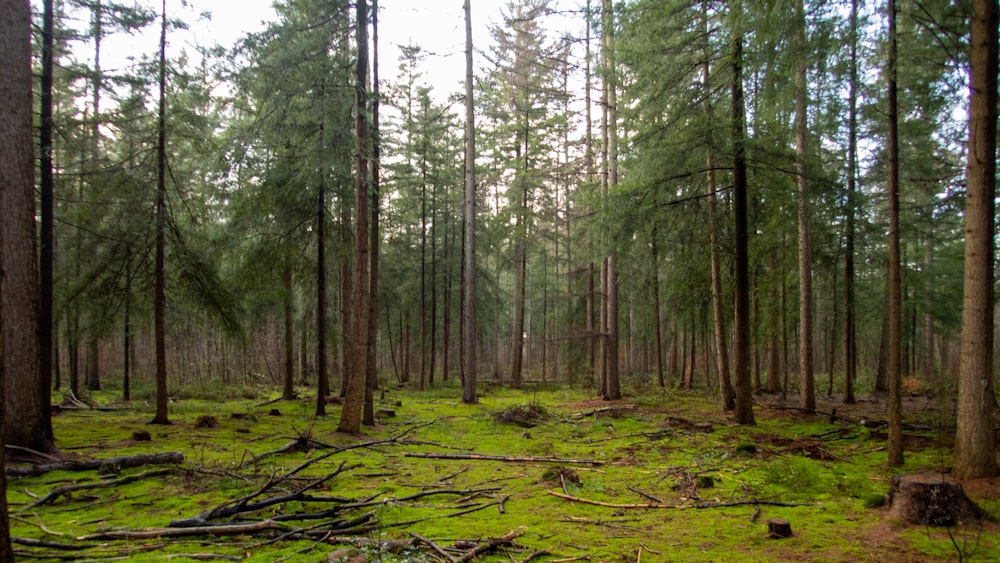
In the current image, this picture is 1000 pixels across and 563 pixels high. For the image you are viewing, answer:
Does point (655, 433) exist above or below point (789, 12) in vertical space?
below

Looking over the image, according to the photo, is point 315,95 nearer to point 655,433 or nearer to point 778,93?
point 778,93

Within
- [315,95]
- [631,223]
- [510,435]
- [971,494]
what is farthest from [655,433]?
[315,95]

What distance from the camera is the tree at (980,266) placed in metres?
6.11

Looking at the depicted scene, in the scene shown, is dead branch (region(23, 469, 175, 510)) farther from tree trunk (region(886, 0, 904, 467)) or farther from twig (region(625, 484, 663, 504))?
tree trunk (region(886, 0, 904, 467))

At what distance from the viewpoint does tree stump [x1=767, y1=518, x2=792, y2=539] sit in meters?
4.83

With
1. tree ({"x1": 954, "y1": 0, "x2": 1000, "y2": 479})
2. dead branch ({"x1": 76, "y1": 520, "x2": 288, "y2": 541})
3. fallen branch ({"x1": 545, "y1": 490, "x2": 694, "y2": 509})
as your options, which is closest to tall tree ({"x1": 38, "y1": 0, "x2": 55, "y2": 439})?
dead branch ({"x1": 76, "y1": 520, "x2": 288, "y2": 541})

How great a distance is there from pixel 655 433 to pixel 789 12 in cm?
782

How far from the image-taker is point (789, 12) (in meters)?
7.62

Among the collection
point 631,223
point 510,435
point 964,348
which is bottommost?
point 510,435

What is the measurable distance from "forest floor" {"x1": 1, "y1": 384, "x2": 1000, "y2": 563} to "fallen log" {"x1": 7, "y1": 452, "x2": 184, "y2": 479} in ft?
0.19

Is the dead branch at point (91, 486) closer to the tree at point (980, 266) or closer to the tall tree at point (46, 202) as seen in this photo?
the tall tree at point (46, 202)

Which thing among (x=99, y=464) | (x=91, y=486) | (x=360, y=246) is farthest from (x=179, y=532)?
(x=360, y=246)

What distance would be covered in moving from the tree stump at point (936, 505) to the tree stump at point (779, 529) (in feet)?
4.29

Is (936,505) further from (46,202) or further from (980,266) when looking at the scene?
(46,202)
